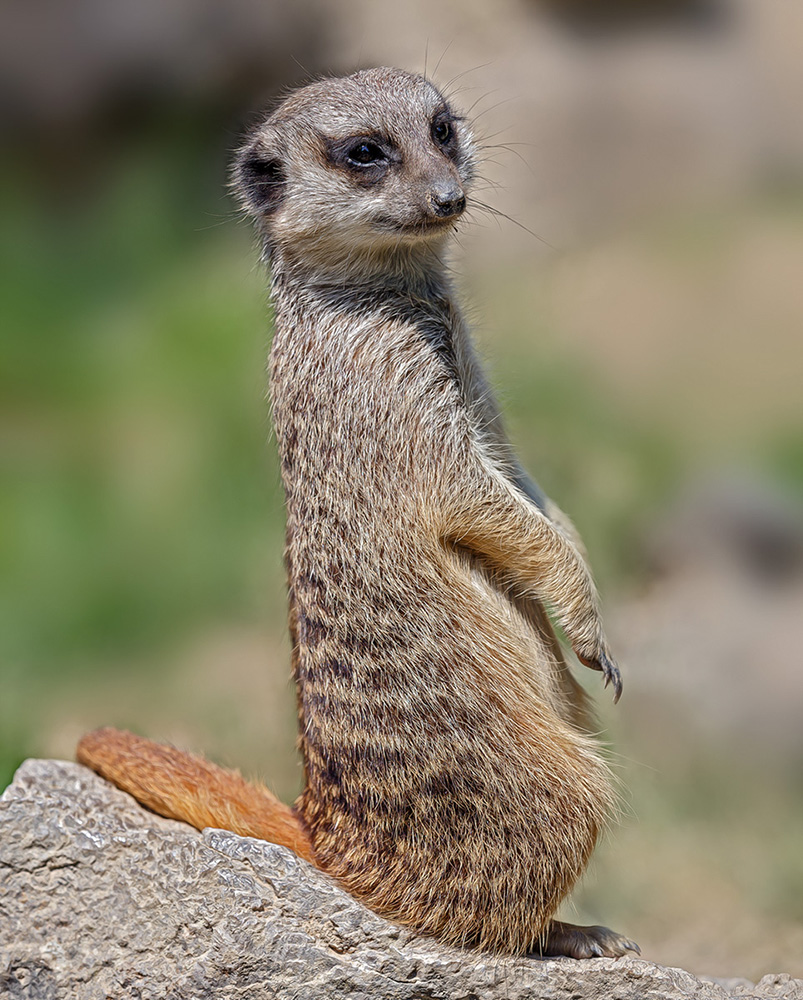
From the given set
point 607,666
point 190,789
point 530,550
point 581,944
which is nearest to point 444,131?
point 530,550

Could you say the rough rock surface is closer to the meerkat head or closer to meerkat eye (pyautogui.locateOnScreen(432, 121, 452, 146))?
the meerkat head

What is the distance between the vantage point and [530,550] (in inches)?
106

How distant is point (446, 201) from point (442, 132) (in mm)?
381

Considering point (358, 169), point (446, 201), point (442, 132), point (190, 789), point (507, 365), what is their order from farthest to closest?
1. point (507, 365)
2. point (190, 789)
3. point (442, 132)
4. point (358, 169)
5. point (446, 201)

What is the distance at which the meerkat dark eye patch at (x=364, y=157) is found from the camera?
262cm

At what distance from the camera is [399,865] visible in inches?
102

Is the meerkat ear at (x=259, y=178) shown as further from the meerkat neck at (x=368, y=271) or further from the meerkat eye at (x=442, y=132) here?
the meerkat eye at (x=442, y=132)

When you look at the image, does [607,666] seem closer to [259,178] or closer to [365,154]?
[365,154]

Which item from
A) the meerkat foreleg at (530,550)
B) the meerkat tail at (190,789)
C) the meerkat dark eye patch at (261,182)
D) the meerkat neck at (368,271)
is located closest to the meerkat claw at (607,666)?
the meerkat foreleg at (530,550)

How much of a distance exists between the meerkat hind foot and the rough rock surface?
0.05 metres

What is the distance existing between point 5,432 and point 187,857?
4.93 metres

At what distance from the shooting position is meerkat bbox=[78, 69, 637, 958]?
255 centimetres

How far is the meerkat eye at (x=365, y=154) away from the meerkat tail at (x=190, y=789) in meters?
1.58

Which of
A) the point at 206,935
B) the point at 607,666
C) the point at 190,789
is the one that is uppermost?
the point at 607,666
